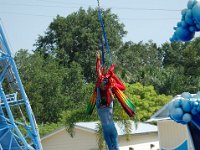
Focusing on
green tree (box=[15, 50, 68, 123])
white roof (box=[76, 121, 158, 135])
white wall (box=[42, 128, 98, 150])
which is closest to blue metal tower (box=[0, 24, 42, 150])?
white roof (box=[76, 121, 158, 135])

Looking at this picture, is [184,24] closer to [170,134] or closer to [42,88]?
[170,134]

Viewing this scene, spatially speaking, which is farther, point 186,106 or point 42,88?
point 42,88

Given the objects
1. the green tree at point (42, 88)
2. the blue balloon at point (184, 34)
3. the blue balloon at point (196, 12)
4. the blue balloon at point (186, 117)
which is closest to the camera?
the blue balloon at point (196, 12)

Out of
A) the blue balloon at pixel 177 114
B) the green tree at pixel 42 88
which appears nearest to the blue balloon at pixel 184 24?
the blue balloon at pixel 177 114

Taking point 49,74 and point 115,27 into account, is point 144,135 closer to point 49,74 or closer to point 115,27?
point 49,74

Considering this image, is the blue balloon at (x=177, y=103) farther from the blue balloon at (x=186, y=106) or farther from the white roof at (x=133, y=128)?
the white roof at (x=133, y=128)

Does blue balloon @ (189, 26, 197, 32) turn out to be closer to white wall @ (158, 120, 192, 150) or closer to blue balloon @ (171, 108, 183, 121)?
blue balloon @ (171, 108, 183, 121)

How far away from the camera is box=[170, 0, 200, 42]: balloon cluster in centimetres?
940

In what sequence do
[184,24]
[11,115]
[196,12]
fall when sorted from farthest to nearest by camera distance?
[11,115] → [184,24] → [196,12]

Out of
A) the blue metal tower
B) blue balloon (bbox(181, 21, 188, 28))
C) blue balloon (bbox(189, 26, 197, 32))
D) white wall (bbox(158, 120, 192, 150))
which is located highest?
blue balloon (bbox(181, 21, 188, 28))

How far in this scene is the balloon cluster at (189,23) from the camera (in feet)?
30.8

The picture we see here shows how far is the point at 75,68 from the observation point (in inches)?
2052

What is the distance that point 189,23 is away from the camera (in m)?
9.76

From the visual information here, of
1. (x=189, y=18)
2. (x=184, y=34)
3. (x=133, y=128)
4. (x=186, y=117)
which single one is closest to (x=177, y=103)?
(x=186, y=117)
